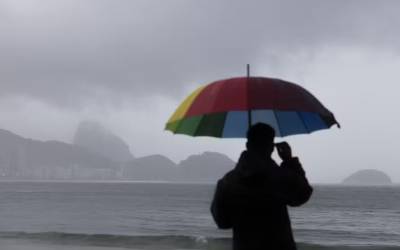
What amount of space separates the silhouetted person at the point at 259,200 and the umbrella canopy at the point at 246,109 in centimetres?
79

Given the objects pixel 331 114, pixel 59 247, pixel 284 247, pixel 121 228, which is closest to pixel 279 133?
pixel 331 114

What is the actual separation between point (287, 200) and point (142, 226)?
45667 mm

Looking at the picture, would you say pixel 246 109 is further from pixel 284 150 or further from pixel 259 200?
pixel 259 200

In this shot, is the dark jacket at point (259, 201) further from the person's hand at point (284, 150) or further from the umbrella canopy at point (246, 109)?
the umbrella canopy at point (246, 109)

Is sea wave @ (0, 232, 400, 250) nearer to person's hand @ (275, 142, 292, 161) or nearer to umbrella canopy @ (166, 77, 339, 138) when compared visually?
umbrella canopy @ (166, 77, 339, 138)

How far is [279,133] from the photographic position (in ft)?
19.9

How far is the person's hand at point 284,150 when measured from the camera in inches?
194

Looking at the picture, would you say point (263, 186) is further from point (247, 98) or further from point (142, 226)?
point (142, 226)

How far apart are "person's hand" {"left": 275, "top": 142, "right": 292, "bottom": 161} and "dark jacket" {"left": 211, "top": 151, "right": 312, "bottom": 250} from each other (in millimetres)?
329

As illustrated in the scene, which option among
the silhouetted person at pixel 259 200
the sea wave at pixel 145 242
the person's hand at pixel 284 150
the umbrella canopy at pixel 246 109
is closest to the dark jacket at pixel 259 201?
the silhouetted person at pixel 259 200

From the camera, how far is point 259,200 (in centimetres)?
450

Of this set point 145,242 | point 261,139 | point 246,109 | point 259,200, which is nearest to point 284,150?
point 261,139

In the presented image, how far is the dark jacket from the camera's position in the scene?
451 centimetres

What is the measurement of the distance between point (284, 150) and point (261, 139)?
14.2 inches
